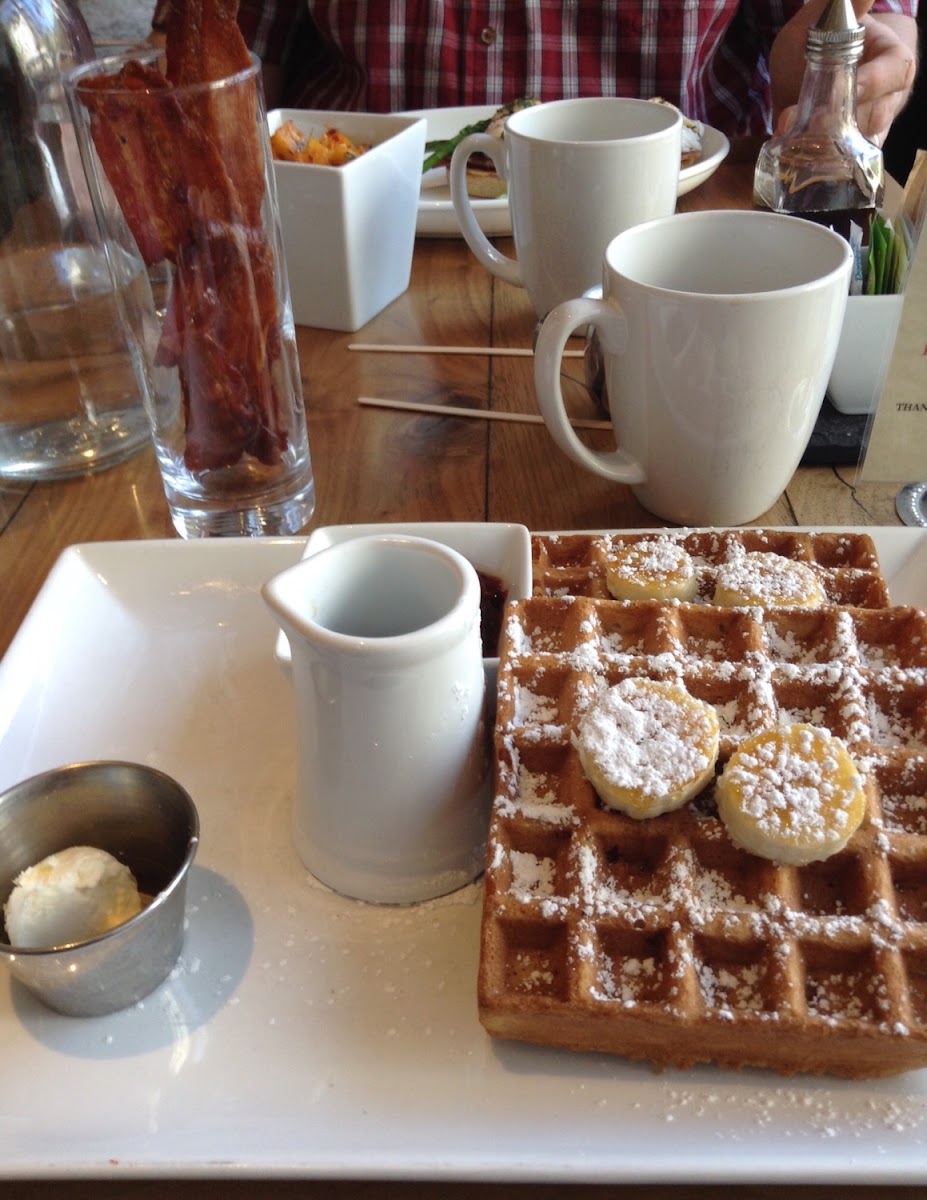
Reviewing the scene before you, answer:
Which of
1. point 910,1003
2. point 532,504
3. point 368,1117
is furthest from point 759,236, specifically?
point 368,1117

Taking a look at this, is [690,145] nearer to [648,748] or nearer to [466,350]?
[466,350]

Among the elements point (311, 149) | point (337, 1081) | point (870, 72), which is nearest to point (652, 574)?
point (337, 1081)

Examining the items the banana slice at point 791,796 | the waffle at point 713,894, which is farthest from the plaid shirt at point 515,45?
the banana slice at point 791,796

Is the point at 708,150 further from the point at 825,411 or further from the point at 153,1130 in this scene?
the point at 153,1130

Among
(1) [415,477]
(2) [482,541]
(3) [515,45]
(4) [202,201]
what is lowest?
(1) [415,477]

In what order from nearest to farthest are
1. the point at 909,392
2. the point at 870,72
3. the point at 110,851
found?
1. the point at 110,851
2. the point at 909,392
3. the point at 870,72
